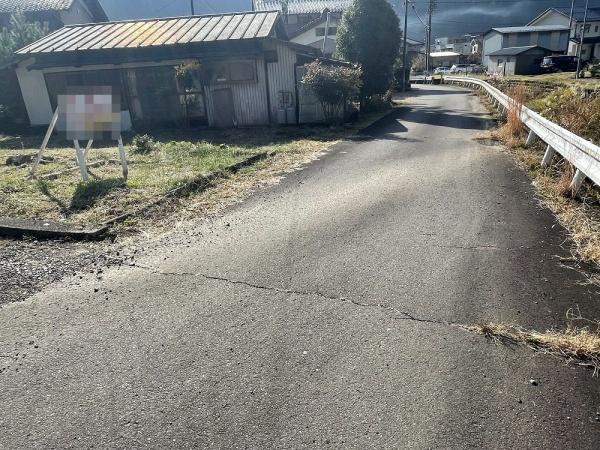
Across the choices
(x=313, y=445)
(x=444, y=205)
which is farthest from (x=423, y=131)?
(x=313, y=445)

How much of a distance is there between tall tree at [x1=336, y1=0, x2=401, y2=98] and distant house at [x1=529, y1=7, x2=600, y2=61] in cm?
3942

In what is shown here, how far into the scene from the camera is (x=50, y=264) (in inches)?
171

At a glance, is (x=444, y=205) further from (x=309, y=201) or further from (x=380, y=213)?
(x=309, y=201)

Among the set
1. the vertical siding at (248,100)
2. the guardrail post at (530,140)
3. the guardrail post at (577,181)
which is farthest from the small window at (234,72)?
the guardrail post at (577,181)

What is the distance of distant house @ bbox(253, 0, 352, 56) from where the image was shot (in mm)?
36188

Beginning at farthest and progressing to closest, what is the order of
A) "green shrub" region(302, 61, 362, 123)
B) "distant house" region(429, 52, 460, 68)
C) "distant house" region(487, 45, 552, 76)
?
1. "distant house" region(429, 52, 460, 68)
2. "distant house" region(487, 45, 552, 76)
3. "green shrub" region(302, 61, 362, 123)

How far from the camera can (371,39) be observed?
67.5 feet

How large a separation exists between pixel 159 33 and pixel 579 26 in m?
63.4

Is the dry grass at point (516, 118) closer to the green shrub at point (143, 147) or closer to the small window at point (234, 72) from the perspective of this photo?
the small window at point (234, 72)

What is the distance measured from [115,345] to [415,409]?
6.93 ft

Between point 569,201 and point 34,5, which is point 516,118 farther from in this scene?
point 34,5

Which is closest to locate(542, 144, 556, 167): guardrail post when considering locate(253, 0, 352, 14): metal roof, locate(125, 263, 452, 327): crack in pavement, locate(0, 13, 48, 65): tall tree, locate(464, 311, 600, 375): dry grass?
locate(464, 311, 600, 375): dry grass

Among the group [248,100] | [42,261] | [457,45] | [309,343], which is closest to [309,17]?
[248,100]

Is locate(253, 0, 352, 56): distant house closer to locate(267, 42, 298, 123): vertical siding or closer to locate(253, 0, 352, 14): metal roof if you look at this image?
locate(253, 0, 352, 14): metal roof
